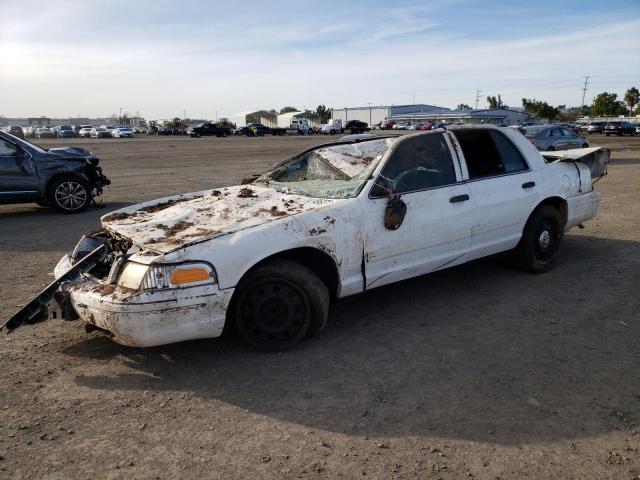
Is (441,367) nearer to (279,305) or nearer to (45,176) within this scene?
(279,305)

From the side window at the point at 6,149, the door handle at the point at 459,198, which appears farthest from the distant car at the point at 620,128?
the door handle at the point at 459,198

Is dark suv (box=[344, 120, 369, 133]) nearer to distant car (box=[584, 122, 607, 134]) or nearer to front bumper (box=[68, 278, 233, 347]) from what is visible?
distant car (box=[584, 122, 607, 134])

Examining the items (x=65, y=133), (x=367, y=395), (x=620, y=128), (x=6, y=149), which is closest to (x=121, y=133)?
(x=65, y=133)

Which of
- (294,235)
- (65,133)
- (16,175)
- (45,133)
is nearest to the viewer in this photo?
(294,235)

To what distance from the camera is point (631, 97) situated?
4114 inches

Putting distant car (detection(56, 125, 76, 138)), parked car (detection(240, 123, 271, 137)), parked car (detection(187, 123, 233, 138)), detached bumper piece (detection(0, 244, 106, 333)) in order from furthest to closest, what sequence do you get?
distant car (detection(56, 125, 76, 138))
parked car (detection(240, 123, 271, 137))
parked car (detection(187, 123, 233, 138))
detached bumper piece (detection(0, 244, 106, 333))

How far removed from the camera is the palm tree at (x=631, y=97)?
10406 cm

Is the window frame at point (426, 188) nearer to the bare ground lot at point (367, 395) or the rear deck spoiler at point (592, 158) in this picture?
the bare ground lot at point (367, 395)

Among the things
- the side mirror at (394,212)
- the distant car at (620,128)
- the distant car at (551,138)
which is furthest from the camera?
the distant car at (620,128)

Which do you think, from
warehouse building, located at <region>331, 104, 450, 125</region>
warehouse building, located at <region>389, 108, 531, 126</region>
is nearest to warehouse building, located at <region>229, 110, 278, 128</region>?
warehouse building, located at <region>331, 104, 450, 125</region>

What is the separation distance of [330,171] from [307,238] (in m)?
1.17

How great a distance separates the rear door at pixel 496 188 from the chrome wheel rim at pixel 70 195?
749 cm

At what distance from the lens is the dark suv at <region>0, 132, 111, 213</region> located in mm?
9383

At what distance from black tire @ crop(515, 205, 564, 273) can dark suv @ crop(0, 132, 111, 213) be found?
25.9 feet
